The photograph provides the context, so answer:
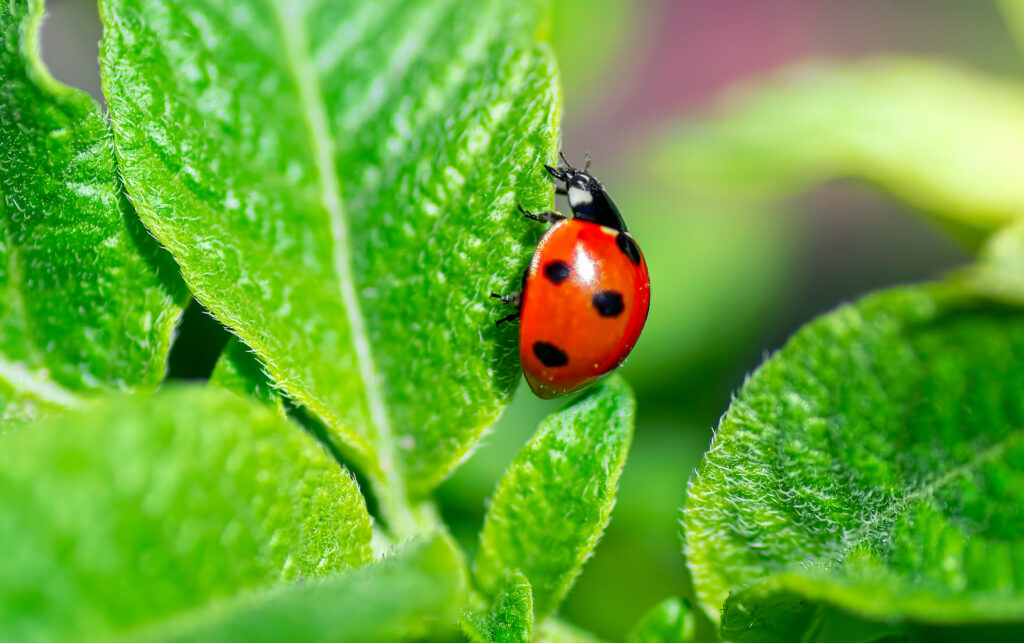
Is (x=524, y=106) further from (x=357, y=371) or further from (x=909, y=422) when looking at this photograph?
(x=909, y=422)

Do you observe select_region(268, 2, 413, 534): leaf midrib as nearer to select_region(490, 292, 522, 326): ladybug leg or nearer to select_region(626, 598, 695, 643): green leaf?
select_region(490, 292, 522, 326): ladybug leg

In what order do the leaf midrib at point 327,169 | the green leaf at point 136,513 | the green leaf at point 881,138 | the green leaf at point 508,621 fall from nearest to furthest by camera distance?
the green leaf at point 136,513, the green leaf at point 508,621, the leaf midrib at point 327,169, the green leaf at point 881,138

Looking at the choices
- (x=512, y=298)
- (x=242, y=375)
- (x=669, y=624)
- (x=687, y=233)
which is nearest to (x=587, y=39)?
(x=687, y=233)

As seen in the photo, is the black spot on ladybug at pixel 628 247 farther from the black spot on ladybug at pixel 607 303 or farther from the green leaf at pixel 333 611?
the green leaf at pixel 333 611

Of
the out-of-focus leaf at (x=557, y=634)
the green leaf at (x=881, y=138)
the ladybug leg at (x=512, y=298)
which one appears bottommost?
the out-of-focus leaf at (x=557, y=634)

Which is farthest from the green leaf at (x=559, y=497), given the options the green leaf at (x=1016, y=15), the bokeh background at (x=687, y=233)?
the green leaf at (x=1016, y=15)

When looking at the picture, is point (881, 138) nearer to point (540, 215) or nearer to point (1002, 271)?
point (1002, 271)

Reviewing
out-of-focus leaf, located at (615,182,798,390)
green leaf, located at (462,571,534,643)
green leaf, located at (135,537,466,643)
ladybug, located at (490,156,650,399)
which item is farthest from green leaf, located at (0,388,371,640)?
out-of-focus leaf, located at (615,182,798,390)
